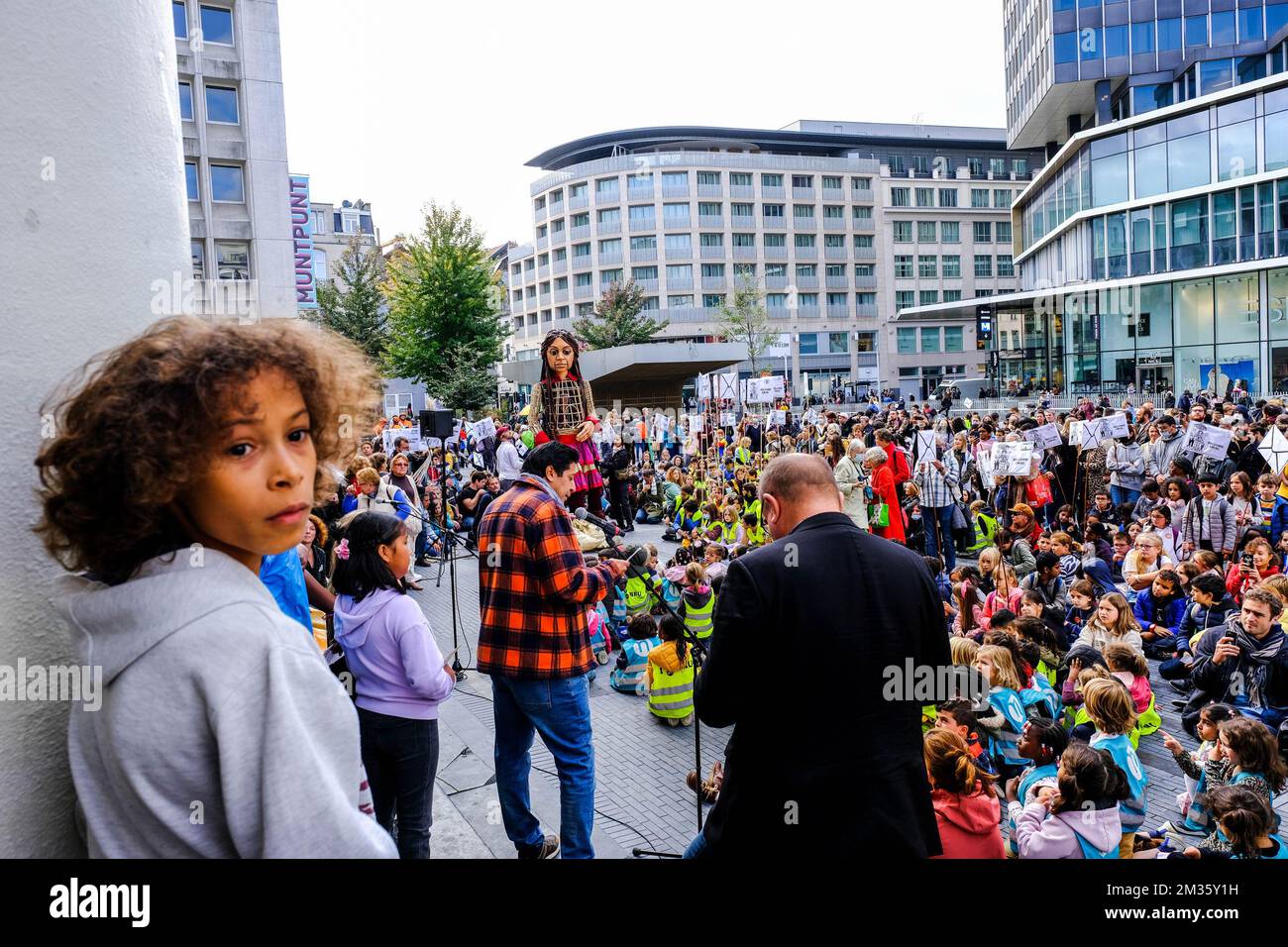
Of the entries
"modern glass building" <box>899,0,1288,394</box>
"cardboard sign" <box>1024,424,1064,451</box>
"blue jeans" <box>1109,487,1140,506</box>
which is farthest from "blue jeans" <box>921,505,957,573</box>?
"modern glass building" <box>899,0,1288,394</box>

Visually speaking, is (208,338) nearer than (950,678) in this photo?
Yes

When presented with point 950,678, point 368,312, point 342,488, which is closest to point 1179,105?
point 368,312

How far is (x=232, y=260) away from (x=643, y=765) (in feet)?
117

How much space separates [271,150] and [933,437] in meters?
32.9

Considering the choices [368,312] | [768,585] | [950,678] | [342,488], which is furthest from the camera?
[368,312]

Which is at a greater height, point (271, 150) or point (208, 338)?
point (271, 150)

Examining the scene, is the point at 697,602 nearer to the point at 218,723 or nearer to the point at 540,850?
the point at 540,850

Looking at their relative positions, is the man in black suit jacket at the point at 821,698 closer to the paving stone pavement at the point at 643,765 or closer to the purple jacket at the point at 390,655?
the purple jacket at the point at 390,655

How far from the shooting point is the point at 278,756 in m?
1.38

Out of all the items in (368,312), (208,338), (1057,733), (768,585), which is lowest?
(1057,733)

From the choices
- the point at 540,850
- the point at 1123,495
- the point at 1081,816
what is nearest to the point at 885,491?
the point at 1123,495

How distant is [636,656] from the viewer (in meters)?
8.79

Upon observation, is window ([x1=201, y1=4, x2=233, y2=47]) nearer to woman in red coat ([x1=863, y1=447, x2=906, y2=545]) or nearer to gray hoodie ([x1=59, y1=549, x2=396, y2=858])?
woman in red coat ([x1=863, y1=447, x2=906, y2=545])
